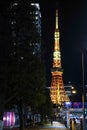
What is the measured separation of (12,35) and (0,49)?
3.22 meters

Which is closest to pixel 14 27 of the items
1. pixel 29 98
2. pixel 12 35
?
pixel 12 35

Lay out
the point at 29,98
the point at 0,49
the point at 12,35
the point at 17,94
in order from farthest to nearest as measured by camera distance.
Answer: the point at 29,98 → the point at 17,94 → the point at 12,35 → the point at 0,49

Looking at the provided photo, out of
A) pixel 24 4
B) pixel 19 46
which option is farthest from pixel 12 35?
pixel 24 4

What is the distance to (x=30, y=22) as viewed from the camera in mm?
38688

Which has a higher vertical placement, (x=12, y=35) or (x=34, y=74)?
(x=12, y=35)

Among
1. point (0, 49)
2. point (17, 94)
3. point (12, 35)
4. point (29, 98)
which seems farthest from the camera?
point (29, 98)

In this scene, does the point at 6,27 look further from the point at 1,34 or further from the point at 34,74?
the point at 34,74

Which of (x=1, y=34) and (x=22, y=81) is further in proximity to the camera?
(x=22, y=81)

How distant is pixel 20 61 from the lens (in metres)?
37.5

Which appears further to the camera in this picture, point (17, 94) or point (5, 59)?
point (17, 94)

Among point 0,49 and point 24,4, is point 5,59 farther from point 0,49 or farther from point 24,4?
point 24,4

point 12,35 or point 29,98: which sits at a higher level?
point 12,35

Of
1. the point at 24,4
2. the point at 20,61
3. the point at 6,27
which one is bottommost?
the point at 20,61

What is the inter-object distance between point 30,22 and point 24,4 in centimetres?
168
